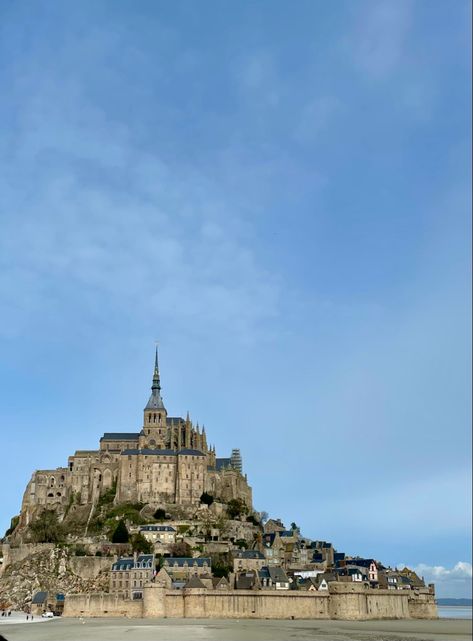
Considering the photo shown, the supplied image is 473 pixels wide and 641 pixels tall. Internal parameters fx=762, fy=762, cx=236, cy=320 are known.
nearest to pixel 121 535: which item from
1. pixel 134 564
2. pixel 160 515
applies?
pixel 160 515

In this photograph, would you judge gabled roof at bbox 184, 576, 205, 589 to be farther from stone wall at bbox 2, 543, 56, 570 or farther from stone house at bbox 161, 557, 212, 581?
stone wall at bbox 2, 543, 56, 570

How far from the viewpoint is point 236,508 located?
102 meters

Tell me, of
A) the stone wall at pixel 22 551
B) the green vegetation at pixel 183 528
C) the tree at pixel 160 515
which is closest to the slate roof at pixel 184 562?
the green vegetation at pixel 183 528

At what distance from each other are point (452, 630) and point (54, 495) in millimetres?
59083

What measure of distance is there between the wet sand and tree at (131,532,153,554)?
18556mm

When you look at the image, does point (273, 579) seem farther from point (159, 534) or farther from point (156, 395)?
point (156, 395)

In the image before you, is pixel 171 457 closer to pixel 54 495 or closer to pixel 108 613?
pixel 54 495

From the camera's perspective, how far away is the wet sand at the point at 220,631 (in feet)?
165

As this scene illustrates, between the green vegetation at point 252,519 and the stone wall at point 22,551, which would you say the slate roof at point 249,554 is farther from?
the stone wall at point 22,551

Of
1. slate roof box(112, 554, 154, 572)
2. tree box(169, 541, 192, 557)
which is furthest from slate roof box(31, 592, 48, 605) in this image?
tree box(169, 541, 192, 557)

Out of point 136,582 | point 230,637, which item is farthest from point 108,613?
point 230,637

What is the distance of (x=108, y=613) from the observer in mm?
70812

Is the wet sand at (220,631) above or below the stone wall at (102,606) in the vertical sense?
below

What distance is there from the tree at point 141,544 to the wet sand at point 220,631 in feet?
60.9
